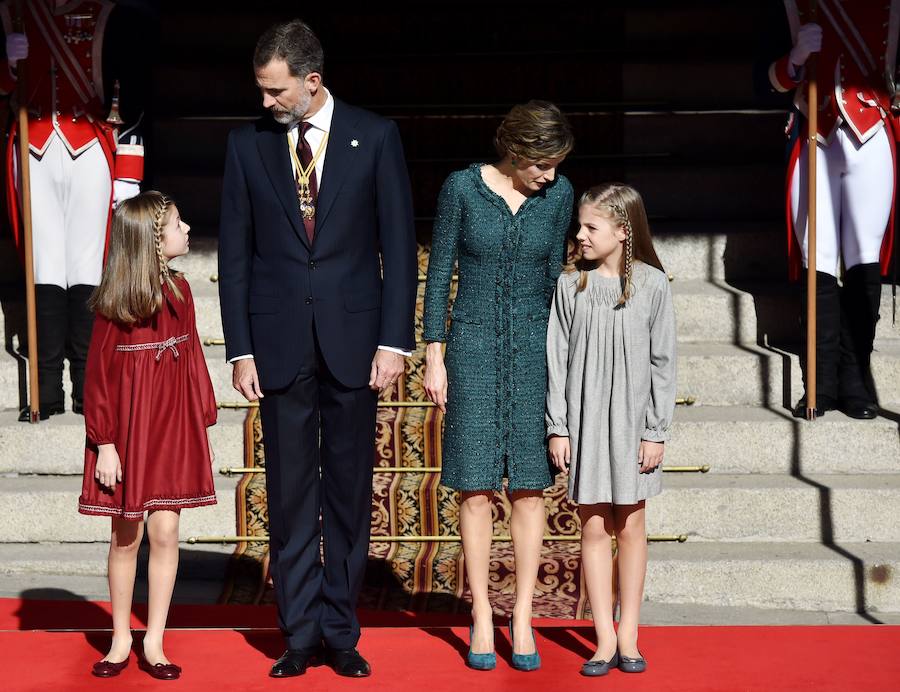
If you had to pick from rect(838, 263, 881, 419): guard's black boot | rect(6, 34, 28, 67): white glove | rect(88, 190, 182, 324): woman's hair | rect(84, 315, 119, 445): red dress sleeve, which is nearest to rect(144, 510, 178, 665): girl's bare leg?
rect(84, 315, 119, 445): red dress sleeve

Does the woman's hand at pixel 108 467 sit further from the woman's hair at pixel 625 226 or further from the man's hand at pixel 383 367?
the woman's hair at pixel 625 226

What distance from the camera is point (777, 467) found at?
239 inches

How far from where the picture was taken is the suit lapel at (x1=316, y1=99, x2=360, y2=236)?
425cm

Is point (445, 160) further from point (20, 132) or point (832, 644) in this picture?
point (832, 644)

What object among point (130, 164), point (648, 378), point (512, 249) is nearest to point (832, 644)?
point (648, 378)

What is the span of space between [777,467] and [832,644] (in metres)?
1.56

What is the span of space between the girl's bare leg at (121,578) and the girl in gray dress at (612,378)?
1.16 metres

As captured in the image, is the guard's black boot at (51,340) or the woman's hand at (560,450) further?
the guard's black boot at (51,340)

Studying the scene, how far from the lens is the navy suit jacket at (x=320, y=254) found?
426 centimetres

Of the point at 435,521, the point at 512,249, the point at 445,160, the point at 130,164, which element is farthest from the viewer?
the point at 445,160

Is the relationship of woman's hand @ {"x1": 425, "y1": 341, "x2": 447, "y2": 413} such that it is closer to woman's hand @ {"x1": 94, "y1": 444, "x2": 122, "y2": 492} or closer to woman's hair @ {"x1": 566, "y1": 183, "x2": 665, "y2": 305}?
woman's hair @ {"x1": 566, "y1": 183, "x2": 665, "y2": 305}

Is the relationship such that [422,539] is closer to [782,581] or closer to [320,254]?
[782,581]

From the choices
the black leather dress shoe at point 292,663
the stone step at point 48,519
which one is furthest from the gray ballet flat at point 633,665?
the stone step at point 48,519

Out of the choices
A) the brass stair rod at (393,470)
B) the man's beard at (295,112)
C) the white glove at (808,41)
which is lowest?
the brass stair rod at (393,470)
